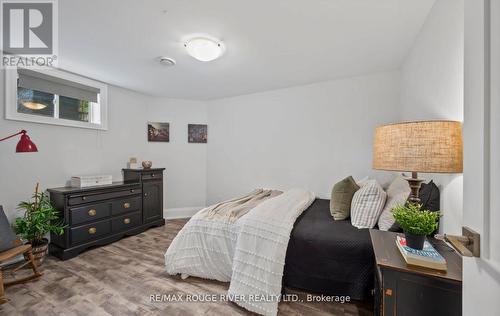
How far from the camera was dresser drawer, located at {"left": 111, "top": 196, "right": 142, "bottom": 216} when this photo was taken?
303 centimetres

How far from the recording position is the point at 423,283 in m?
0.96

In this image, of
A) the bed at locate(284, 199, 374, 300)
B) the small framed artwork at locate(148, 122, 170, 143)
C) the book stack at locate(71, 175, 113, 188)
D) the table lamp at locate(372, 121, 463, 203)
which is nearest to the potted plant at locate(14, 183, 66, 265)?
the book stack at locate(71, 175, 113, 188)

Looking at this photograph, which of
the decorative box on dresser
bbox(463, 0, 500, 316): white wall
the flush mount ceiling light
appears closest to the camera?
bbox(463, 0, 500, 316): white wall

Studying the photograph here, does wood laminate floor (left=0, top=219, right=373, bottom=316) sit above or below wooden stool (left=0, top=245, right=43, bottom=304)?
below

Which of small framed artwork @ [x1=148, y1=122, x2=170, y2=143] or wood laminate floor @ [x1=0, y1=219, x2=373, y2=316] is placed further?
small framed artwork @ [x1=148, y1=122, x2=170, y2=143]

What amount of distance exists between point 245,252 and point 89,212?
228cm

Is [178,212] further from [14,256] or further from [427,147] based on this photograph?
[427,147]

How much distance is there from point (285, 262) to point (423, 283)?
1.10 meters

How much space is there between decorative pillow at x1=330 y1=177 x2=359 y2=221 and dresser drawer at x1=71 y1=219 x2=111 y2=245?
3053mm

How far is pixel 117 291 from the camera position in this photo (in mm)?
1943

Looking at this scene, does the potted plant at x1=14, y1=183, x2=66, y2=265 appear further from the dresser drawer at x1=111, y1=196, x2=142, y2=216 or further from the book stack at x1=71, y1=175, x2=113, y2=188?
the dresser drawer at x1=111, y1=196, x2=142, y2=216

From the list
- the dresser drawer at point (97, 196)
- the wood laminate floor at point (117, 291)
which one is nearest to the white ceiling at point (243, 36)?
the dresser drawer at point (97, 196)

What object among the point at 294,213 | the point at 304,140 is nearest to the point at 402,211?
the point at 294,213

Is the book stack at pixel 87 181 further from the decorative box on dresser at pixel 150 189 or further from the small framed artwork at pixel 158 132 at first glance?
the small framed artwork at pixel 158 132
